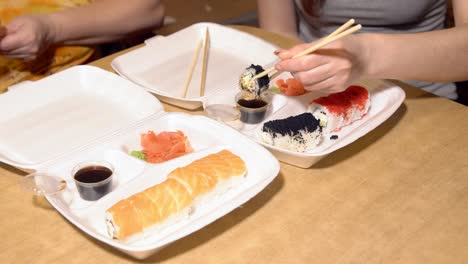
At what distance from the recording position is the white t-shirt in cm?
161

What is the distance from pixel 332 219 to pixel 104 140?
51 cm

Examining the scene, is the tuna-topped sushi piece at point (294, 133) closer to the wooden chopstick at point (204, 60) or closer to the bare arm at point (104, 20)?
the wooden chopstick at point (204, 60)

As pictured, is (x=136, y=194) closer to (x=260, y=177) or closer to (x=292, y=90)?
(x=260, y=177)

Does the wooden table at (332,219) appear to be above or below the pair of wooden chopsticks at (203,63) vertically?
below

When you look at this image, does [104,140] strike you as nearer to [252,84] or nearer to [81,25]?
[252,84]

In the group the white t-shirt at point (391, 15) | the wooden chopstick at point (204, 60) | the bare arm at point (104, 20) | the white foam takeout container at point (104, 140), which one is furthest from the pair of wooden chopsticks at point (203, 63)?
the white t-shirt at point (391, 15)

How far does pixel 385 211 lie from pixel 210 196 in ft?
1.14

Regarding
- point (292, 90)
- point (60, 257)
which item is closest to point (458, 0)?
point (292, 90)

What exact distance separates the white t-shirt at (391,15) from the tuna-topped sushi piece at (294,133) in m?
0.57

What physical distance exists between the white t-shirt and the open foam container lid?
71 cm

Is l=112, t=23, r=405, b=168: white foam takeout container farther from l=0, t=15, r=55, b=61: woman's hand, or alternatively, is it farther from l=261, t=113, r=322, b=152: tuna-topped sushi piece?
l=0, t=15, r=55, b=61: woman's hand

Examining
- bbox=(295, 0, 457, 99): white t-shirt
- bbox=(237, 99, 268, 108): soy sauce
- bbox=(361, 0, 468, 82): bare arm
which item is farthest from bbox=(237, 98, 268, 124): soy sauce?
bbox=(295, 0, 457, 99): white t-shirt

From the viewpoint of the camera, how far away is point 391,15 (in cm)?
163

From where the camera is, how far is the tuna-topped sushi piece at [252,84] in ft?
4.30
